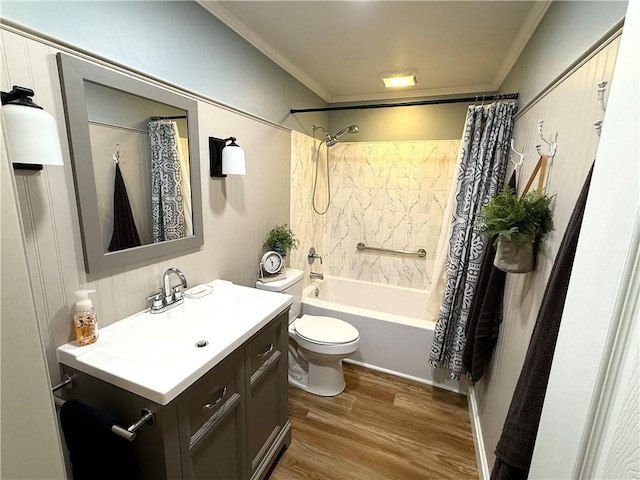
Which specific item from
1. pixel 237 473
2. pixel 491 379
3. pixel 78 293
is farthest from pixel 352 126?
pixel 237 473

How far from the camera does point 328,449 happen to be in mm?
1775

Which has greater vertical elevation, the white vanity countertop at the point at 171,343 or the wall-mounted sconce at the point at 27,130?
the wall-mounted sconce at the point at 27,130

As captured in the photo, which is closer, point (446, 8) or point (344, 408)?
point (446, 8)

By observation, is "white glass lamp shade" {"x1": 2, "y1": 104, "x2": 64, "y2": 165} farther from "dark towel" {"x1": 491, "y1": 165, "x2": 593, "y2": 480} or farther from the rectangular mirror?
"dark towel" {"x1": 491, "y1": 165, "x2": 593, "y2": 480}

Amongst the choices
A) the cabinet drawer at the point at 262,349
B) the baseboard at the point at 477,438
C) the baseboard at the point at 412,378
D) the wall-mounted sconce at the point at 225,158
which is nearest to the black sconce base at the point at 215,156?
the wall-mounted sconce at the point at 225,158

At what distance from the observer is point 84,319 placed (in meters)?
1.08

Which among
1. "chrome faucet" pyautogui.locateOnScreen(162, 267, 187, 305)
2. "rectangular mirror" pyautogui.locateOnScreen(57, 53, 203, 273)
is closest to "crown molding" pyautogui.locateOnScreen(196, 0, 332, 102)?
"rectangular mirror" pyautogui.locateOnScreen(57, 53, 203, 273)

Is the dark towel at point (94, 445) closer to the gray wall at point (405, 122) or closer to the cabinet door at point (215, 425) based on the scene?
the cabinet door at point (215, 425)

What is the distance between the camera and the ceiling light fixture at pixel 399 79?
7.94 ft

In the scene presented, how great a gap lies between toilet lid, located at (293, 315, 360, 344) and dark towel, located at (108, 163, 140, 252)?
1.29 m

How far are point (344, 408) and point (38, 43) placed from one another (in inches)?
95.7

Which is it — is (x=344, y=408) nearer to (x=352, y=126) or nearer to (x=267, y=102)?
(x=267, y=102)

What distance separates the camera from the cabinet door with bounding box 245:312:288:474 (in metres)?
1.36

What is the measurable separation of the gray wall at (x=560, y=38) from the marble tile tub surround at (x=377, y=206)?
1188 mm
